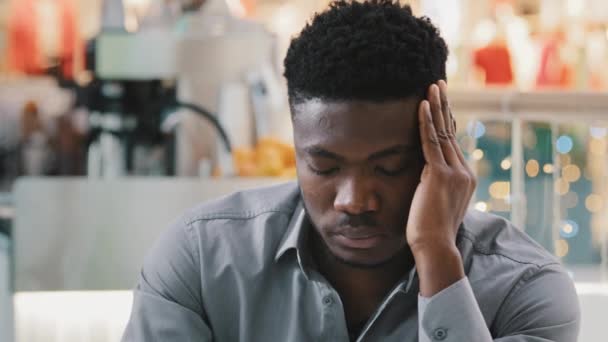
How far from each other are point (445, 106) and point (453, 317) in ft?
0.78

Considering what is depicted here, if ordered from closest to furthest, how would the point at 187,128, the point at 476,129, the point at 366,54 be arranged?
the point at 366,54
the point at 476,129
the point at 187,128

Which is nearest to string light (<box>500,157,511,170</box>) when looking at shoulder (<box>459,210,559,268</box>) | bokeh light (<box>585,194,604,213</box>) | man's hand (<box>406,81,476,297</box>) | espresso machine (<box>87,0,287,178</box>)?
bokeh light (<box>585,194,604,213</box>)

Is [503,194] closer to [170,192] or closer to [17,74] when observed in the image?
[170,192]

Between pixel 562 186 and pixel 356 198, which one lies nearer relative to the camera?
pixel 356 198

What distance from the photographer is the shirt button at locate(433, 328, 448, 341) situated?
1.00 m

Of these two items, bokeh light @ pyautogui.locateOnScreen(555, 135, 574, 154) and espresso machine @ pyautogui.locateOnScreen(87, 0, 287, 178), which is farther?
espresso machine @ pyautogui.locateOnScreen(87, 0, 287, 178)

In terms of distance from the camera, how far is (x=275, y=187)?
3.89 ft

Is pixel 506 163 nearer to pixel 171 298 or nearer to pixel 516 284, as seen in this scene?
pixel 516 284

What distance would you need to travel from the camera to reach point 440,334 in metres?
1.01

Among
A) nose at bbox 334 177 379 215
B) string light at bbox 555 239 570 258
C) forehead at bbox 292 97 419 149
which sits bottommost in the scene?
string light at bbox 555 239 570 258

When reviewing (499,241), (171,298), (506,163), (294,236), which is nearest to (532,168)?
(506,163)

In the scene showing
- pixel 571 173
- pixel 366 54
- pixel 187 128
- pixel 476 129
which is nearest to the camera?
pixel 366 54

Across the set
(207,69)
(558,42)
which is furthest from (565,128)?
(207,69)

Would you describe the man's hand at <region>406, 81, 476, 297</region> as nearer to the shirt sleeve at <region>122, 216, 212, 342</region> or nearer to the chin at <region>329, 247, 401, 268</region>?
the chin at <region>329, 247, 401, 268</region>
